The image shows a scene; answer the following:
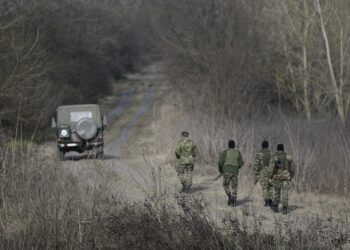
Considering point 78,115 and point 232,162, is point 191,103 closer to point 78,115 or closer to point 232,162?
point 78,115

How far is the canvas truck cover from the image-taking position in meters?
29.1

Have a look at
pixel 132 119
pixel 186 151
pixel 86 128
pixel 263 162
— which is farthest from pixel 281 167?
pixel 132 119

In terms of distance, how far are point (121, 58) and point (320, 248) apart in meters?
77.6

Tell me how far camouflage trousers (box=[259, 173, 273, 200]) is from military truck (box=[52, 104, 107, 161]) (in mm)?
9540

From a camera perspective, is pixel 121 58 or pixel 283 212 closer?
pixel 283 212

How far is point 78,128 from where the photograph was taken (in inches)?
1080

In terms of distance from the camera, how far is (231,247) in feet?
35.7

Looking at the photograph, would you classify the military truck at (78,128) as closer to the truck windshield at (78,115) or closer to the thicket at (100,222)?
the truck windshield at (78,115)

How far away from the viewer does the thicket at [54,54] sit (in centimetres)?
3456

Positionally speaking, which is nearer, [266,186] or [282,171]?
[282,171]

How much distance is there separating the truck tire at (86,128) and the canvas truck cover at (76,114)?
5.04 ft

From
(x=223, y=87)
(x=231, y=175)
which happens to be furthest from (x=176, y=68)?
(x=231, y=175)

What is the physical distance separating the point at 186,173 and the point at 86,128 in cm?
843

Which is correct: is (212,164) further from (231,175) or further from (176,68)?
(176,68)
